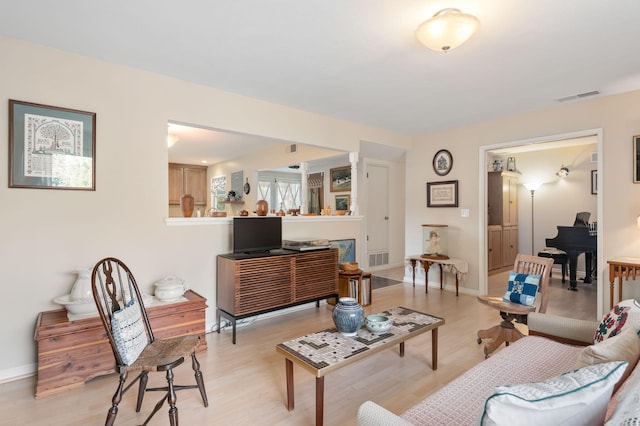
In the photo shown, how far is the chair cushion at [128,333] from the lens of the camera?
172 centimetres

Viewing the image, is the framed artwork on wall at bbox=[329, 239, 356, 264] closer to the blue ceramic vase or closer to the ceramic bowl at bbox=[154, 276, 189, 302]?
the ceramic bowl at bbox=[154, 276, 189, 302]

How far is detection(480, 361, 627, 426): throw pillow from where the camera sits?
82 cm

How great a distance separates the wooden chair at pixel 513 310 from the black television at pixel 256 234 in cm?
216

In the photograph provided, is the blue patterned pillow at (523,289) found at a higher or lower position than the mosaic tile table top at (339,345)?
higher

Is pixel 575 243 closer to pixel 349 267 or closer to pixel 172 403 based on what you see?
pixel 349 267

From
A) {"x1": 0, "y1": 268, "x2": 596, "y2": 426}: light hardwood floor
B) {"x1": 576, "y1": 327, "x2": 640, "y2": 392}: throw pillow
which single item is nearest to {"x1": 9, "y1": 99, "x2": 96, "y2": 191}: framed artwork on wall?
{"x1": 0, "y1": 268, "x2": 596, "y2": 426}: light hardwood floor

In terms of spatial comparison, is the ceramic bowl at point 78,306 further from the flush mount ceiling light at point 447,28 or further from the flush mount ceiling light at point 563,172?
the flush mount ceiling light at point 563,172

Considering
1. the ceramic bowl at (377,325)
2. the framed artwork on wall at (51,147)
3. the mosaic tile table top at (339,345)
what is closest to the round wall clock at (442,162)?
the mosaic tile table top at (339,345)

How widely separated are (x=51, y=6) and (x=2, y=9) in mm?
335

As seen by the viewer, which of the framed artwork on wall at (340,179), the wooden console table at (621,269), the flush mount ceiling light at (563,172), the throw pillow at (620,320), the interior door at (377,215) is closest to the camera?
the throw pillow at (620,320)

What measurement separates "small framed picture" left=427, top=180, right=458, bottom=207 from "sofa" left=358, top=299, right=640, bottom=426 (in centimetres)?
299

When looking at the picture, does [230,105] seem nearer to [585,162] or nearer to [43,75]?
[43,75]

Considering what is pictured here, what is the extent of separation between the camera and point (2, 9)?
2.06m

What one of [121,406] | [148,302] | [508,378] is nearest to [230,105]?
[148,302]
